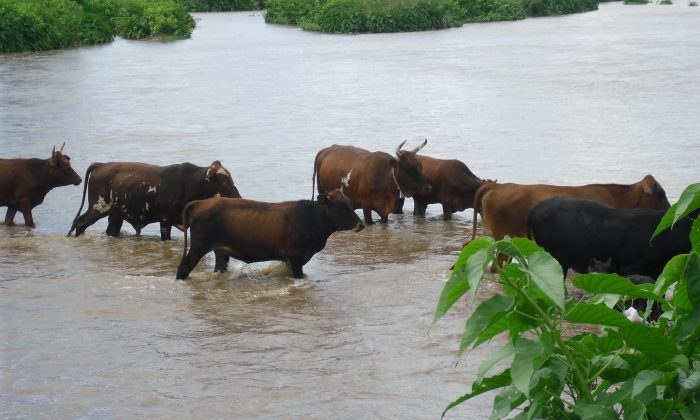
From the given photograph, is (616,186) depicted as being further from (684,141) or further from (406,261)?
(684,141)

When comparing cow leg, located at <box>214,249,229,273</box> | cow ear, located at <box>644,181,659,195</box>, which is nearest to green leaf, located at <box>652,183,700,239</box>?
cow ear, located at <box>644,181,659,195</box>

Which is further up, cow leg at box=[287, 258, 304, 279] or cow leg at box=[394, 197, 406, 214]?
cow leg at box=[287, 258, 304, 279]

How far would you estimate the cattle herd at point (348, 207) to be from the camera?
319 inches

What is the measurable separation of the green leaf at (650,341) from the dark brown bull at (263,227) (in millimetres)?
7258

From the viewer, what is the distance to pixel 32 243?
37.3 feet

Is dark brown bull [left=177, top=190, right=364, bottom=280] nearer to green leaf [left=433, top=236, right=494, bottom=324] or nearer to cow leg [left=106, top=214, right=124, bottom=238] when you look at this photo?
cow leg [left=106, top=214, right=124, bottom=238]

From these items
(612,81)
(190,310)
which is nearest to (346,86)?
(612,81)

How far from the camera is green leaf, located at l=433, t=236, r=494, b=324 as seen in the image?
6.64 feet

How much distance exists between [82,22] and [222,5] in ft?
87.1

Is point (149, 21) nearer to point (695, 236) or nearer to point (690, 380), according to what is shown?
point (695, 236)

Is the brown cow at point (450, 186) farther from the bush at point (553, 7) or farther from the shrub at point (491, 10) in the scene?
the bush at point (553, 7)

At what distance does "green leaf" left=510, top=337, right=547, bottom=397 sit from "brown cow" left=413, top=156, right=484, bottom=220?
1003 centimetres

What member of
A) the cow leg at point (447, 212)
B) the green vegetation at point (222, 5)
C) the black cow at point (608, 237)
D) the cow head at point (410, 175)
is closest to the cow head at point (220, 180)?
the cow head at point (410, 175)

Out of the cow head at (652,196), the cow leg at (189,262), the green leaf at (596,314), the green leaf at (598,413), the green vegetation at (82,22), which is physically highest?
the green leaf at (596,314)
